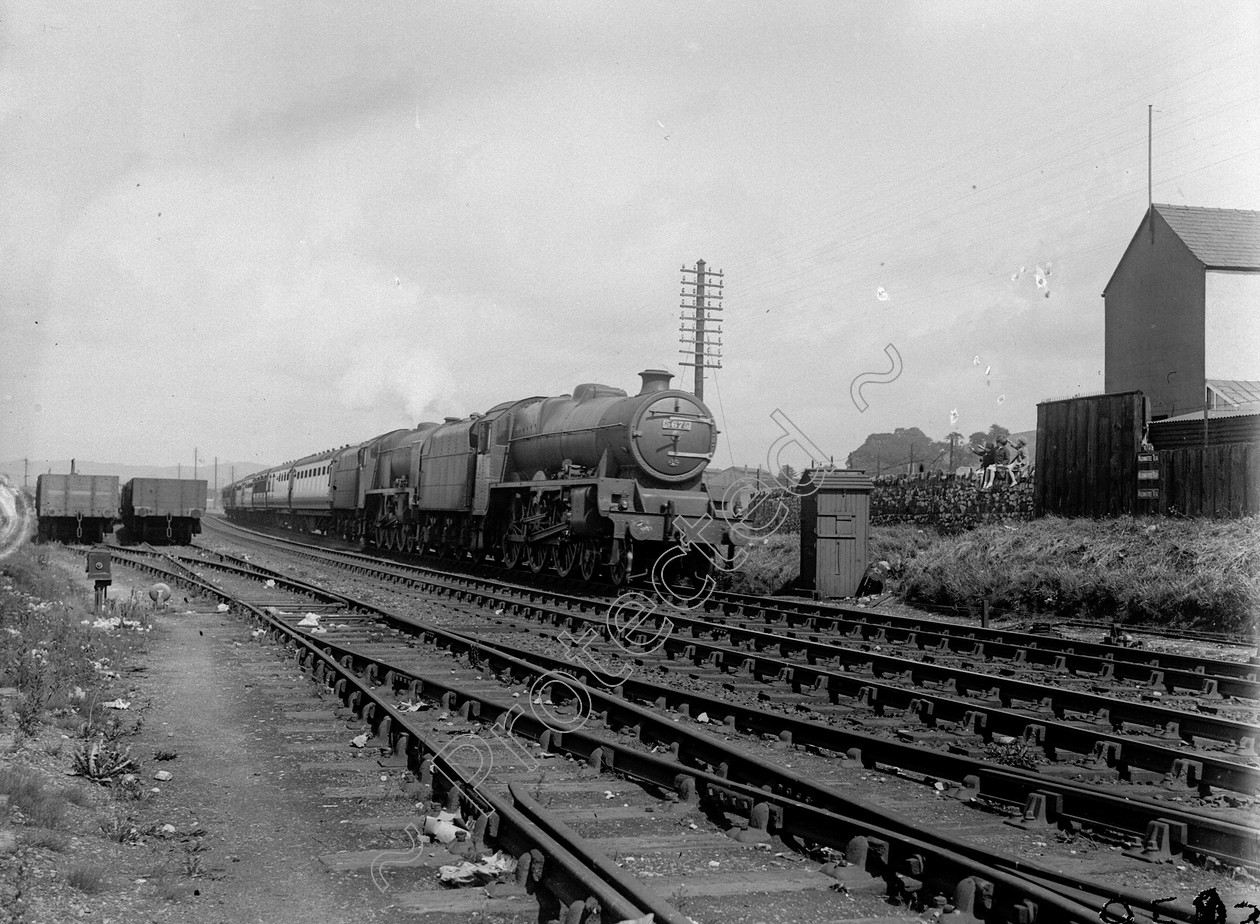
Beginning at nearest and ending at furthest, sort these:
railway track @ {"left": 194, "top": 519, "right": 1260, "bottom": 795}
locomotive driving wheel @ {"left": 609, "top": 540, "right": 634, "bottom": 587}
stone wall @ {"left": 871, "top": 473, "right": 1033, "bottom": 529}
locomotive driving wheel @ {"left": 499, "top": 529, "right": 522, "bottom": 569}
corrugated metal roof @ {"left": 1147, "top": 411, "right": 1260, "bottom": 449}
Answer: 1. railway track @ {"left": 194, "top": 519, "right": 1260, "bottom": 795}
2. locomotive driving wheel @ {"left": 609, "top": 540, "right": 634, "bottom": 587}
3. corrugated metal roof @ {"left": 1147, "top": 411, "right": 1260, "bottom": 449}
4. stone wall @ {"left": 871, "top": 473, "right": 1033, "bottom": 529}
5. locomotive driving wheel @ {"left": 499, "top": 529, "right": 522, "bottom": 569}

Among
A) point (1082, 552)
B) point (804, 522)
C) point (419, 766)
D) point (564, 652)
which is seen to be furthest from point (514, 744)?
point (1082, 552)

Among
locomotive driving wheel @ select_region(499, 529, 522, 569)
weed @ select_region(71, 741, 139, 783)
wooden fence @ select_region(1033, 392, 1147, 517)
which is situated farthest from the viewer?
locomotive driving wheel @ select_region(499, 529, 522, 569)

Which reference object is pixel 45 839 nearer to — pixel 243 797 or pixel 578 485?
pixel 243 797

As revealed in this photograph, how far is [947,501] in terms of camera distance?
875 inches

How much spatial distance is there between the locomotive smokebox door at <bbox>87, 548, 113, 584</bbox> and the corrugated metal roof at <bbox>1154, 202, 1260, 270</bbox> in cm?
3082

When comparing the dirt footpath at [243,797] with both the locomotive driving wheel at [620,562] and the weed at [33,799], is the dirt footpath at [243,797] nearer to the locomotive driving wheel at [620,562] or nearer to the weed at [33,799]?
the weed at [33,799]

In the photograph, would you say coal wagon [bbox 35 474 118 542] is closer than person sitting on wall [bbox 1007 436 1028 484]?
No

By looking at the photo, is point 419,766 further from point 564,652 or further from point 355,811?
point 564,652

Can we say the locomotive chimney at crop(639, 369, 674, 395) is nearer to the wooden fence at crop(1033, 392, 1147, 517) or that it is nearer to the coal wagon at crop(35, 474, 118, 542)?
the wooden fence at crop(1033, 392, 1147, 517)

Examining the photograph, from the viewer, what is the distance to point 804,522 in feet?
56.2

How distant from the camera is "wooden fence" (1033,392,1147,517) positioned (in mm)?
17047

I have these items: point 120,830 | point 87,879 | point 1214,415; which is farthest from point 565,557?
point 1214,415

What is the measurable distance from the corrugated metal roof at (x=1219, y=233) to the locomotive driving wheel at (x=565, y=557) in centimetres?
2382

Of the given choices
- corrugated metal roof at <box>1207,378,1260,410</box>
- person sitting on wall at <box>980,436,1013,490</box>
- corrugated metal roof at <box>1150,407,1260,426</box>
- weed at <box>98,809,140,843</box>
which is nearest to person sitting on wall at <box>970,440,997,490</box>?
person sitting on wall at <box>980,436,1013,490</box>
